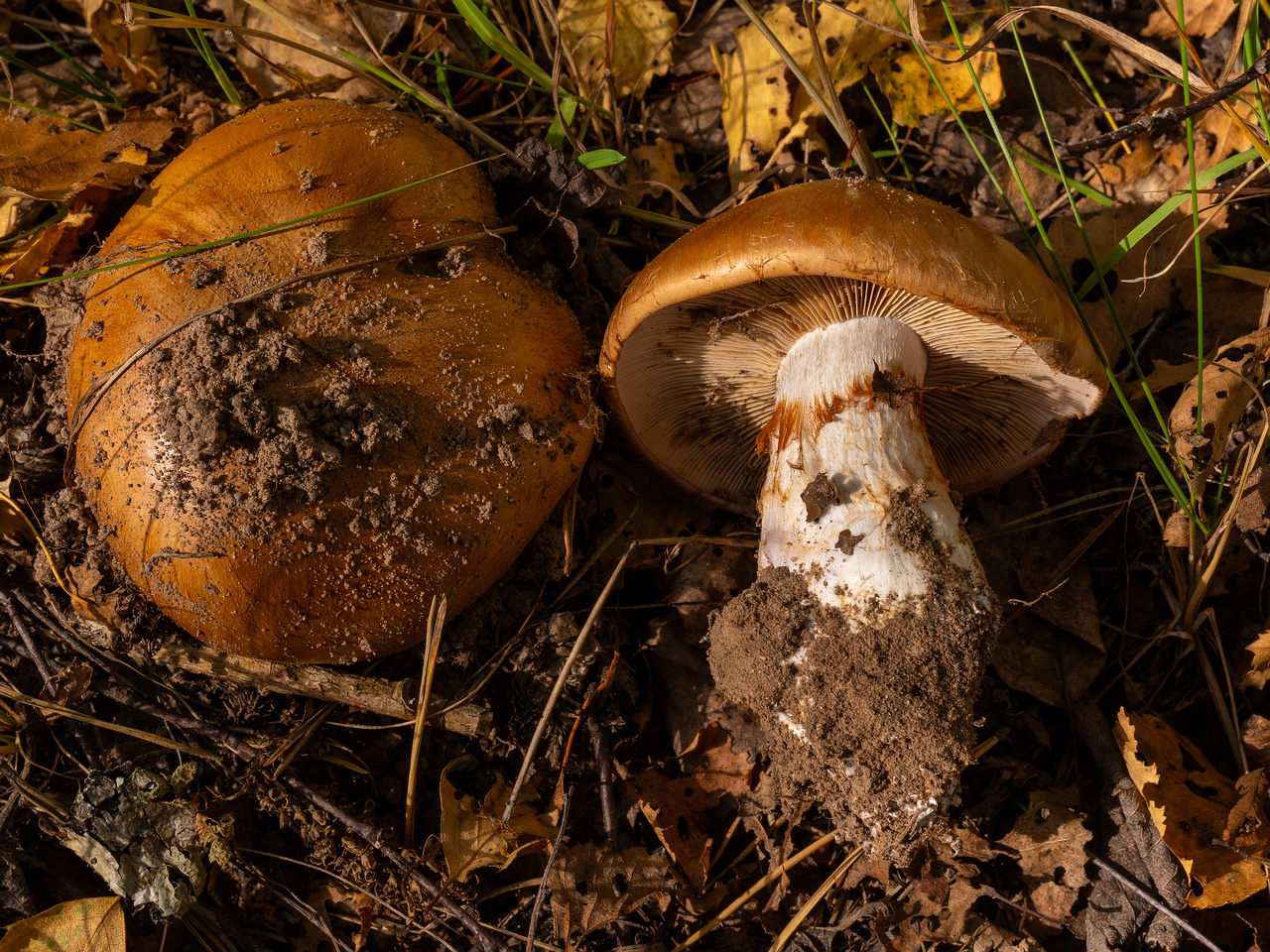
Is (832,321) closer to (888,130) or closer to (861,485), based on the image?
(861,485)

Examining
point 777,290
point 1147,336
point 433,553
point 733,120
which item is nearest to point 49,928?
point 433,553

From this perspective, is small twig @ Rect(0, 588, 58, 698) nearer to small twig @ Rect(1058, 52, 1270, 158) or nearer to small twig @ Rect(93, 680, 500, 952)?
small twig @ Rect(93, 680, 500, 952)

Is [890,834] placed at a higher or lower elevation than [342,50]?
lower

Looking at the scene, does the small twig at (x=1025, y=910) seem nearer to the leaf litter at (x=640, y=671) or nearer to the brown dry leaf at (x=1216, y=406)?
the leaf litter at (x=640, y=671)

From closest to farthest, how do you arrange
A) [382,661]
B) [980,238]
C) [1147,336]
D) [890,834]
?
1. [980,238]
2. [890,834]
3. [382,661]
4. [1147,336]

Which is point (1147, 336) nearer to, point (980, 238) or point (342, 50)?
point (980, 238)

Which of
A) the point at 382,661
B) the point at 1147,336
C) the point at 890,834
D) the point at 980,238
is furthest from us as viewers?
→ the point at 1147,336

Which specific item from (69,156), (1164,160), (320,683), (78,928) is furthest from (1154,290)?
(78,928)
